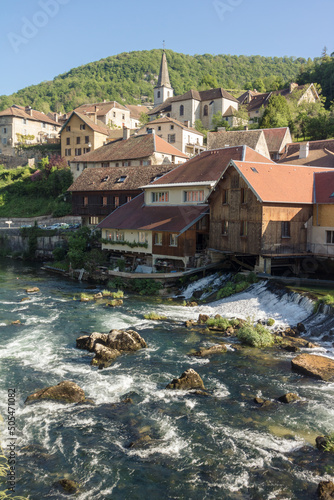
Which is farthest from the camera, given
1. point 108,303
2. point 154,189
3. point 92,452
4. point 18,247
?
point 18,247

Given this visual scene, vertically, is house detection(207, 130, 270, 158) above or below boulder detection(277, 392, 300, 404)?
above

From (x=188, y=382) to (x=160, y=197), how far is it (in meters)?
24.6

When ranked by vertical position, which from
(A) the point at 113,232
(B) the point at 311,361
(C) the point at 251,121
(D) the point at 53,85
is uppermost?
(D) the point at 53,85

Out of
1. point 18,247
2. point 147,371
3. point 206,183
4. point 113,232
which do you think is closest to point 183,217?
point 206,183

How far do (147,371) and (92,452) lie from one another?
5417 mm

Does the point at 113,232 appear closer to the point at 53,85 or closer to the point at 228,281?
the point at 228,281

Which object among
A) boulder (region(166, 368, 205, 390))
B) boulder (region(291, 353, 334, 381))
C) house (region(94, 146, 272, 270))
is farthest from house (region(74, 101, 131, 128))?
boulder (region(166, 368, 205, 390))

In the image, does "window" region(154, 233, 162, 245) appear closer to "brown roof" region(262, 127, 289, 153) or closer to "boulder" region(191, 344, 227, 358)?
"boulder" region(191, 344, 227, 358)

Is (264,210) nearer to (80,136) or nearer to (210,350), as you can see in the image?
(210,350)

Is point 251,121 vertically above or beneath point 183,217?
above

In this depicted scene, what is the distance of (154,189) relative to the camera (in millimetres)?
38188

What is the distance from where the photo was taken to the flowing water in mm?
10633

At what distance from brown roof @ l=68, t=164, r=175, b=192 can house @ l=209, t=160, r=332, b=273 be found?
14.2 metres

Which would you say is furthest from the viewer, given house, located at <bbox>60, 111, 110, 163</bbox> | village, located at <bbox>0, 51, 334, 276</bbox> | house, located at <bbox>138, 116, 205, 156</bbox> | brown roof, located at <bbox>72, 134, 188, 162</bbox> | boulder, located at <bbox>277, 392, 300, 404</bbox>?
house, located at <bbox>138, 116, 205, 156</bbox>
